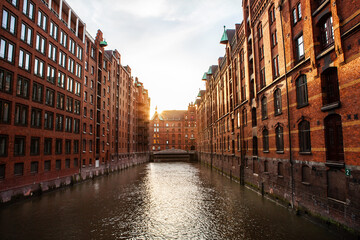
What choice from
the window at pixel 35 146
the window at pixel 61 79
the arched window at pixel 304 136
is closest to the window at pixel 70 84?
the window at pixel 61 79

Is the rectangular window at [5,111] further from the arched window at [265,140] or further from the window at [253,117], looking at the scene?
the window at [253,117]

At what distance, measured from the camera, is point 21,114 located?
20.5 metres

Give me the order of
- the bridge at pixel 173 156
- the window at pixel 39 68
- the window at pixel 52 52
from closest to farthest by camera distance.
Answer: the window at pixel 39 68 → the window at pixel 52 52 → the bridge at pixel 173 156

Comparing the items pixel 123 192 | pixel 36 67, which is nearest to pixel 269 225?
pixel 123 192

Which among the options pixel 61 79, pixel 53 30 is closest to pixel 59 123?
pixel 61 79

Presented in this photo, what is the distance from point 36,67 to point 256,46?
22084 mm

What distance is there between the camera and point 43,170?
23047 millimetres

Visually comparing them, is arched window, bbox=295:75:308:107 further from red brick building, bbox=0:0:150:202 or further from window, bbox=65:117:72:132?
window, bbox=65:117:72:132

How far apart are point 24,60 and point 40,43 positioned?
3.44 metres

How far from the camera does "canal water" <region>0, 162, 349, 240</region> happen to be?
1183cm

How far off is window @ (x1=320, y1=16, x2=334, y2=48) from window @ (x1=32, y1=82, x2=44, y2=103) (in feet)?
79.7

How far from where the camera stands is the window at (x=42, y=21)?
916 inches

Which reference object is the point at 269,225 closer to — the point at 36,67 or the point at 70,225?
the point at 70,225

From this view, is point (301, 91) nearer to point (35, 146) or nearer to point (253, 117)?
point (253, 117)
